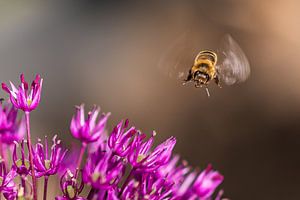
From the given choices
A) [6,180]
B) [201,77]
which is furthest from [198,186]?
[201,77]

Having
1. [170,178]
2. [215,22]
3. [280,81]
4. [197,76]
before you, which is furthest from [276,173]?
[170,178]

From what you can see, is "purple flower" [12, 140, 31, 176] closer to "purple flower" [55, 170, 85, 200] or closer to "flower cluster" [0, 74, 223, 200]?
"flower cluster" [0, 74, 223, 200]

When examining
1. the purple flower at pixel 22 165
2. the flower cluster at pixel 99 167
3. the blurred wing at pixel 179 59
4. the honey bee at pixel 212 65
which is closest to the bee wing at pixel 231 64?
the honey bee at pixel 212 65

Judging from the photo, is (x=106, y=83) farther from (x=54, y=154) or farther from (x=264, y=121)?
(x=54, y=154)

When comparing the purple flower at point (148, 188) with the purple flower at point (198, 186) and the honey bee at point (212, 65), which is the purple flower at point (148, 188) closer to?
the purple flower at point (198, 186)

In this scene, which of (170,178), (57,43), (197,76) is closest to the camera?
(170,178)

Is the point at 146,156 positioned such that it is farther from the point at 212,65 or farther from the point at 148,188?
the point at 212,65
